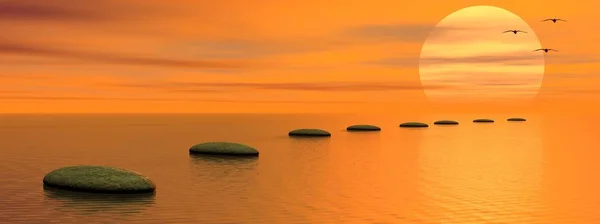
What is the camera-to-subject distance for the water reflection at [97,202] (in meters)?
38.5

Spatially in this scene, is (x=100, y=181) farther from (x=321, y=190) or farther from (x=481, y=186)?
(x=481, y=186)

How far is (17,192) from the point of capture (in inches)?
1837

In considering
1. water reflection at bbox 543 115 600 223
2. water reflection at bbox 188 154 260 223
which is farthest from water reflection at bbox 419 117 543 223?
water reflection at bbox 188 154 260 223

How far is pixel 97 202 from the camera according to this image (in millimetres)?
41406

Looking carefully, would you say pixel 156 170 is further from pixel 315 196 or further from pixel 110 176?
pixel 315 196

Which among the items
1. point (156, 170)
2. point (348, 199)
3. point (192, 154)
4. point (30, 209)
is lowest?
point (30, 209)

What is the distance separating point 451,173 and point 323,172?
12.9 m

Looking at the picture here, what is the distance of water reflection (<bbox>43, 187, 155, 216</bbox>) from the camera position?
38.5 meters

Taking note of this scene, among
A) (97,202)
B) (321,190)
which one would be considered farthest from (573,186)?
(97,202)

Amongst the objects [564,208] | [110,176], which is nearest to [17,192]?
[110,176]

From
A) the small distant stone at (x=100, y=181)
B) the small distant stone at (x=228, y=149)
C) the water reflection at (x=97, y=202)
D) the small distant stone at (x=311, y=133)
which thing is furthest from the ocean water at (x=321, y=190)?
the small distant stone at (x=311, y=133)

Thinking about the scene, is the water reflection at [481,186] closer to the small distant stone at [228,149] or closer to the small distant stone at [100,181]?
the small distant stone at [100,181]

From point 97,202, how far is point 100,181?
426cm

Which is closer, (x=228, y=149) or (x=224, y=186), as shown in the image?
(x=224, y=186)
